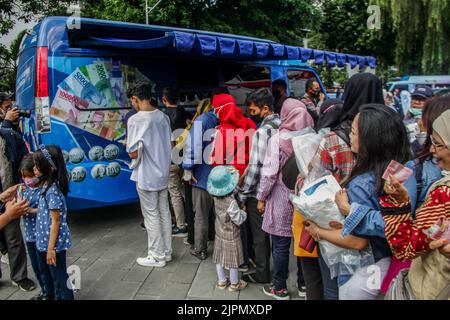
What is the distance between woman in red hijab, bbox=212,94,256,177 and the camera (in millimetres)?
3568

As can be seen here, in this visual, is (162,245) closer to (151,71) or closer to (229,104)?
(229,104)

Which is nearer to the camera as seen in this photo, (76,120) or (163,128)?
(163,128)

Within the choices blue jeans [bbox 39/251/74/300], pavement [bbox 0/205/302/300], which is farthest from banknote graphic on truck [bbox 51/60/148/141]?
blue jeans [bbox 39/251/74/300]

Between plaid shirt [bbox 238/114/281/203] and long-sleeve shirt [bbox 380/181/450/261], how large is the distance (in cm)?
148

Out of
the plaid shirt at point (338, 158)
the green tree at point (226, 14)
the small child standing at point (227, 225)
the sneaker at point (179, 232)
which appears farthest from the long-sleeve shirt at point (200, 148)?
the green tree at point (226, 14)

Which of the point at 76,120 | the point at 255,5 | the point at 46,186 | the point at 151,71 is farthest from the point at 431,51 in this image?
the point at 46,186

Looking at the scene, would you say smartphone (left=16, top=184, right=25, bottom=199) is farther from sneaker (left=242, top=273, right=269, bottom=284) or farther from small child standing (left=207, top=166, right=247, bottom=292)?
sneaker (left=242, top=273, right=269, bottom=284)

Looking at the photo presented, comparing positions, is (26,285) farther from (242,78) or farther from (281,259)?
(242,78)

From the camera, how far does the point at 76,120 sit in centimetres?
436

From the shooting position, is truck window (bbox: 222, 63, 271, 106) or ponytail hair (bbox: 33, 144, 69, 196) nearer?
ponytail hair (bbox: 33, 144, 69, 196)

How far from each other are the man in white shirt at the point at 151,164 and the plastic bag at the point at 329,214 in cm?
199

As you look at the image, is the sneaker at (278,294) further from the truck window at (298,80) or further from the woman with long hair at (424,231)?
the truck window at (298,80)

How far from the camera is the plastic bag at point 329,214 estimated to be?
2039mm

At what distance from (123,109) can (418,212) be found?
12.5 feet
